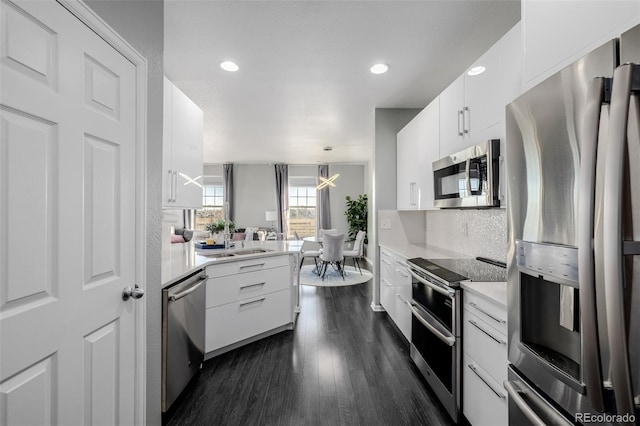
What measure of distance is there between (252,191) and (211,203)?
1.29 meters

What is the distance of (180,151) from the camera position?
2254mm

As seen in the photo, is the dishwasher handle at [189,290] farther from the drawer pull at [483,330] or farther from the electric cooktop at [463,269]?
the drawer pull at [483,330]

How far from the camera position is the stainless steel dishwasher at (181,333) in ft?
5.57

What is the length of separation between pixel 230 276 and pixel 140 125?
149 centimetres

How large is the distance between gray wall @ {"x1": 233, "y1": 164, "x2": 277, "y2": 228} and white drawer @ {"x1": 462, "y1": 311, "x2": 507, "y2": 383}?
731cm

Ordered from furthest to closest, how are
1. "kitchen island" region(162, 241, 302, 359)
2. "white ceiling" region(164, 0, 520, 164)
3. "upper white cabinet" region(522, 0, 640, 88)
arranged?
1. "kitchen island" region(162, 241, 302, 359)
2. "white ceiling" region(164, 0, 520, 164)
3. "upper white cabinet" region(522, 0, 640, 88)

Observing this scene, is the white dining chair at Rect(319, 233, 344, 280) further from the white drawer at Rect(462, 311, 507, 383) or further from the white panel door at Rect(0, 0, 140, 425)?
the white panel door at Rect(0, 0, 140, 425)

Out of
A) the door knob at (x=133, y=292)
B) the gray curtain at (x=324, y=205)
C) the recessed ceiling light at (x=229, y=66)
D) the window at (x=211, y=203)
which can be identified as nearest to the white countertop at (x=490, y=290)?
the door knob at (x=133, y=292)

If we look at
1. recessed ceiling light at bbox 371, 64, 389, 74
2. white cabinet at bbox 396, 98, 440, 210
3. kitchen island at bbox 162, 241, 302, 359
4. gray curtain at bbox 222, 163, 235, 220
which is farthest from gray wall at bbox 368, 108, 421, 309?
gray curtain at bbox 222, 163, 235, 220

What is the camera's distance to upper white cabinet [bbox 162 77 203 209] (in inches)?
80.9

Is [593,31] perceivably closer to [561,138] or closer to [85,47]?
[561,138]

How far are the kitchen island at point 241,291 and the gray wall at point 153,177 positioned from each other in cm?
39

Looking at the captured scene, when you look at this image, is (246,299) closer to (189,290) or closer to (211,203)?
(189,290)

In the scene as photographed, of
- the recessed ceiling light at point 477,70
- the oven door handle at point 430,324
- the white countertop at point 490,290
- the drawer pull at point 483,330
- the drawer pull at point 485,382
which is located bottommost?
the drawer pull at point 485,382
